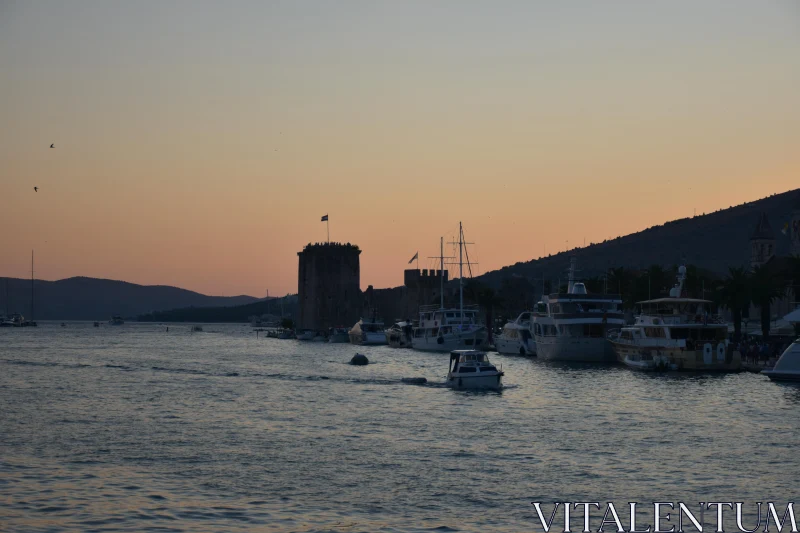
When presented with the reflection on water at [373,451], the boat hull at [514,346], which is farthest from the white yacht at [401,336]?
the reflection on water at [373,451]

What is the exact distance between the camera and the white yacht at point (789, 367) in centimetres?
4903

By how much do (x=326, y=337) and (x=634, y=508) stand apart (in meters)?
116

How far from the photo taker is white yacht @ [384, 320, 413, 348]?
108 metres


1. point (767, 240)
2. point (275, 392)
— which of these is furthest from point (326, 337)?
point (275, 392)

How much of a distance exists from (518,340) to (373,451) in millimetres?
59955

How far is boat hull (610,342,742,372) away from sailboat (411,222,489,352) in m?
29.7

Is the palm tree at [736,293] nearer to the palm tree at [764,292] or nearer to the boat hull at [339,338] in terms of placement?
the palm tree at [764,292]

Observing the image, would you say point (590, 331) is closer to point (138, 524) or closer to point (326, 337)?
point (138, 524)

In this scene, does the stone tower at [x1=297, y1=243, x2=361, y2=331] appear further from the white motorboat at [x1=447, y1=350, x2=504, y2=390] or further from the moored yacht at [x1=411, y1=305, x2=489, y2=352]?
the white motorboat at [x1=447, y1=350, x2=504, y2=390]

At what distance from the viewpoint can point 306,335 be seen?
13925 centimetres

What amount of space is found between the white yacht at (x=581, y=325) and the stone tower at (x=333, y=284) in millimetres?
70508

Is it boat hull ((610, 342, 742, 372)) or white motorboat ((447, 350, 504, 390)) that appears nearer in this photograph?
white motorboat ((447, 350, 504, 390))

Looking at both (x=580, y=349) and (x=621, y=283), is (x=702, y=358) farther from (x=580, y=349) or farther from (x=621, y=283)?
(x=621, y=283)

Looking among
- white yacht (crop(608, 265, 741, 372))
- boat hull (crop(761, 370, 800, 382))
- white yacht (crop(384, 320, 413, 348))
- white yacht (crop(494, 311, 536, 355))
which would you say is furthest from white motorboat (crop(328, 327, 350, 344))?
boat hull (crop(761, 370, 800, 382))
